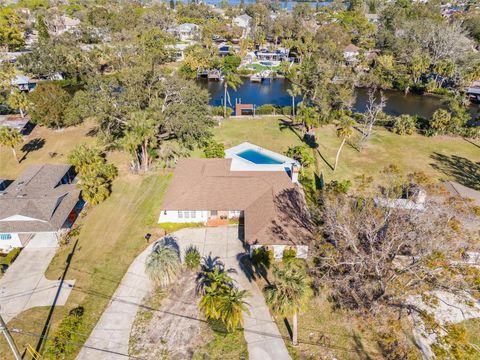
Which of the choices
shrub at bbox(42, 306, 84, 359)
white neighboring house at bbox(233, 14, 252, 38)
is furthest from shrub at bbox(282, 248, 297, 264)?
white neighboring house at bbox(233, 14, 252, 38)

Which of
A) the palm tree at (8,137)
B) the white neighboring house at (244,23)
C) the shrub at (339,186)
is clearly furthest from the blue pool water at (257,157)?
the white neighboring house at (244,23)

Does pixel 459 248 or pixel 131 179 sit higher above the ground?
pixel 459 248

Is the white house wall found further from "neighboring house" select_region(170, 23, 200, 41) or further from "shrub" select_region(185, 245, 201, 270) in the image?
"neighboring house" select_region(170, 23, 200, 41)

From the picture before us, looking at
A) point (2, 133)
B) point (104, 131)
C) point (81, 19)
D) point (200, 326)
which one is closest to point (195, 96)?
point (104, 131)

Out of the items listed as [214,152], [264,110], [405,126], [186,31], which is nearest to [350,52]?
[264,110]

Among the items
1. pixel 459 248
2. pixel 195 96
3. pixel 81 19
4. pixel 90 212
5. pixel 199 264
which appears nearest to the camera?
pixel 459 248

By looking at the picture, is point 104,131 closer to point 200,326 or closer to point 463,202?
point 200,326

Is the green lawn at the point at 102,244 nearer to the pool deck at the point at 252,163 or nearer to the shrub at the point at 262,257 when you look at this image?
the pool deck at the point at 252,163
